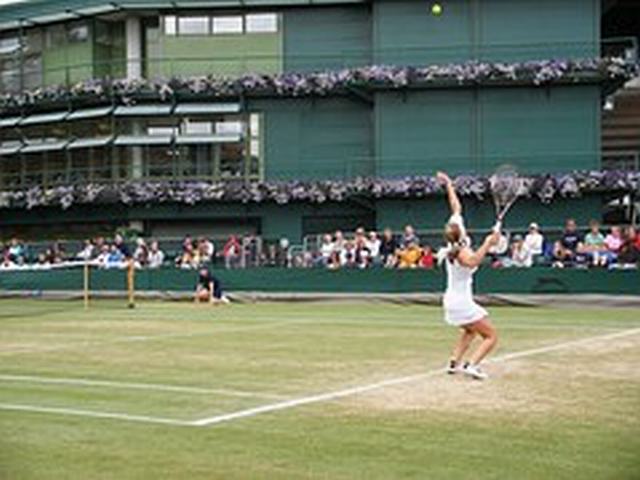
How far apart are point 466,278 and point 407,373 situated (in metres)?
1.48

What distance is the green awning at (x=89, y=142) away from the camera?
43688 mm

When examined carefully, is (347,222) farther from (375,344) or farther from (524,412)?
(524,412)

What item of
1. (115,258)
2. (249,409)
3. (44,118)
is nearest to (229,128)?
(44,118)

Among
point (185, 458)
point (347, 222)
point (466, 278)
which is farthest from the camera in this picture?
point (347, 222)

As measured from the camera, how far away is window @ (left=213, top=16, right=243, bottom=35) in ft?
146

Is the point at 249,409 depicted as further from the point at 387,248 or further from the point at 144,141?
the point at 144,141

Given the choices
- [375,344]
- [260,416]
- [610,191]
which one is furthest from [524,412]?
[610,191]

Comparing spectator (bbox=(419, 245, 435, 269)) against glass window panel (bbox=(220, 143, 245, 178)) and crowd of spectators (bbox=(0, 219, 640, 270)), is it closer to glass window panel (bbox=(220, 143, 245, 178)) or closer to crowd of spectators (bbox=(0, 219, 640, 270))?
crowd of spectators (bbox=(0, 219, 640, 270))

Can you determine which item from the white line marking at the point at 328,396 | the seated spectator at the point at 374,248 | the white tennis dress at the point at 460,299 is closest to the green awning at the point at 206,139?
the seated spectator at the point at 374,248

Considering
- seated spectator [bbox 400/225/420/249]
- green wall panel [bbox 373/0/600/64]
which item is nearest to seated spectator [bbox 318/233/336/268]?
seated spectator [bbox 400/225/420/249]

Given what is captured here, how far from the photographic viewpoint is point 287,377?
13.6 metres

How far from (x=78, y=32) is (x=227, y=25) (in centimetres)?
671

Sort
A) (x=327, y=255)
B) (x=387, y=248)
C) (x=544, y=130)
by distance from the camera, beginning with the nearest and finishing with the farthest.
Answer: (x=387, y=248) < (x=327, y=255) < (x=544, y=130)

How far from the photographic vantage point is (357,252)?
32250 millimetres
